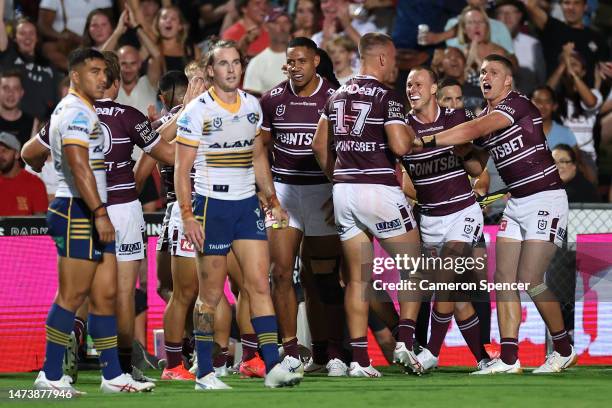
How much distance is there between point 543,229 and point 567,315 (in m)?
2.05

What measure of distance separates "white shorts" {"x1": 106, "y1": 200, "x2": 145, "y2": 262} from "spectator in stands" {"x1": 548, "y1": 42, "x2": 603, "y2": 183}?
6992mm

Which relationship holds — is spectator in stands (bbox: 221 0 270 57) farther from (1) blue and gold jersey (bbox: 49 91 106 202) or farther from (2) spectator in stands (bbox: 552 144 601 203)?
(1) blue and gold jersey (bbox: 49 91 106 202)

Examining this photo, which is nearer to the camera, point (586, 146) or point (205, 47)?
point (586, 146)

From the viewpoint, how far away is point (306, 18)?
1598cm

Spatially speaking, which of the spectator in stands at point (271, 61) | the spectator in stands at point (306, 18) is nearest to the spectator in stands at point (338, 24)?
the spectator in stands at point (306, 18)

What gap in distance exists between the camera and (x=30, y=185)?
1337 cm

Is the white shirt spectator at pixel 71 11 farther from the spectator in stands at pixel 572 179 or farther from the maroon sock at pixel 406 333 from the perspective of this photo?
the maroon sock at pixel 406 333

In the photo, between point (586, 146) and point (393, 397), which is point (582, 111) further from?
point (393, 397)

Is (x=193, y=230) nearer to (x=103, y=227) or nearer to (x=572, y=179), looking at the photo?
(x=103, y=227)

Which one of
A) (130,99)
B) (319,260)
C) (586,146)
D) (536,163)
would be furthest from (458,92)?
(130,99)

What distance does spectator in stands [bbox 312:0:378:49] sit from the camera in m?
15.7

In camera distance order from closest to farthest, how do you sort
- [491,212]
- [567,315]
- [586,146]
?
1. [567,315]
2. [491,212]
3. [586,146]

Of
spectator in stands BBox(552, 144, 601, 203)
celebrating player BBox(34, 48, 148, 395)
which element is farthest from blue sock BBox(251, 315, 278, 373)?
spectator in stands BBox(552, 144, 601, 203)

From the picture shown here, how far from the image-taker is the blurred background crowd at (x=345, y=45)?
14.8 metres
